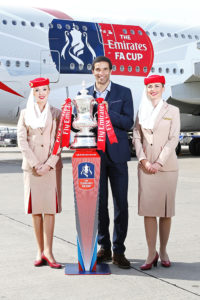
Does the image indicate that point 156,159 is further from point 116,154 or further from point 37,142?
point 37,142

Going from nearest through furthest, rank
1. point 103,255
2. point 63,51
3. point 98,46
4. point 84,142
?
point 84,142 → point 103,255 → point 63,51 → point 98,46

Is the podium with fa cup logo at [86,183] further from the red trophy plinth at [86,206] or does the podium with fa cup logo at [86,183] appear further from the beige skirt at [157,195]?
the beige skirt at [157,195]

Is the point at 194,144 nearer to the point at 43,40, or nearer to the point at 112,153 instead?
the point at 43,40

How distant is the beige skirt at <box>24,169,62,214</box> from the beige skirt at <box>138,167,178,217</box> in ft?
2.55

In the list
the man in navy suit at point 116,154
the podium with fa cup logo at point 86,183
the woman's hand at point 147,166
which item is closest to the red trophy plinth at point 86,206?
the podium with fa cup logo at point 86,183

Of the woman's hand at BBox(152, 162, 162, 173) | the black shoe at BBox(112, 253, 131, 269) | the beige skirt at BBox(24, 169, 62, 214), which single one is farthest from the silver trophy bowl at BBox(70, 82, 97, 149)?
the black shoe at BBox(112, 253, 131, 269)

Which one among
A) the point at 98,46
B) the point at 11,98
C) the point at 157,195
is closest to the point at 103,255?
the point at 157,195

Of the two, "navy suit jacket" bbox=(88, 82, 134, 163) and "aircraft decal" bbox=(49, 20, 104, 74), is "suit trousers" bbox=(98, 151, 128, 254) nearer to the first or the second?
"navy suit jacket" bbox=(88, 82, 134, 163)

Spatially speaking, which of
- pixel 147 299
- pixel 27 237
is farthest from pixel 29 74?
pixel 147 299

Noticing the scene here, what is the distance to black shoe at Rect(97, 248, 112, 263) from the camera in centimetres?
427

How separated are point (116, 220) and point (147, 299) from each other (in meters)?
1.06

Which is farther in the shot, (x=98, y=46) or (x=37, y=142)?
(x=98, y=46)

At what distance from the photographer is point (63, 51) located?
48.4ft

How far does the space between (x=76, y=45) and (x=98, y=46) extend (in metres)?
0.73
